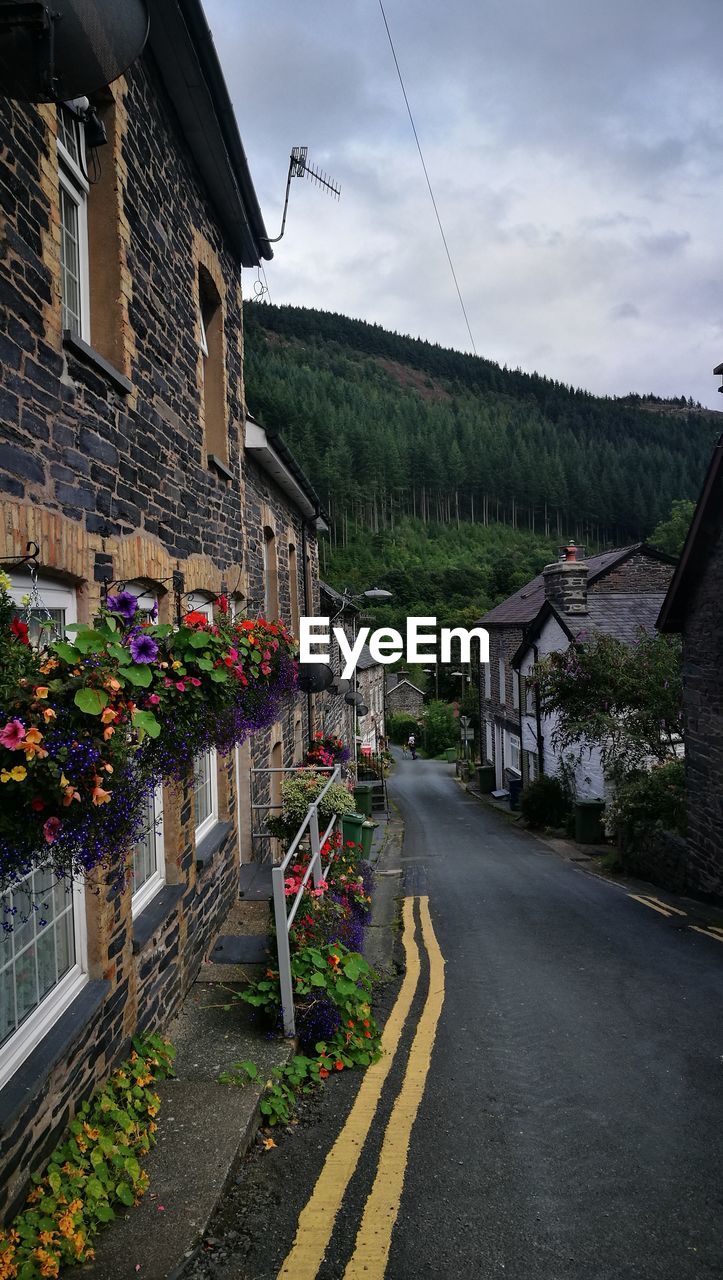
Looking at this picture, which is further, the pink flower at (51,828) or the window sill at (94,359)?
the window sill at (94,359)

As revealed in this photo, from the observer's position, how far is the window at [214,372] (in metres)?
8.28

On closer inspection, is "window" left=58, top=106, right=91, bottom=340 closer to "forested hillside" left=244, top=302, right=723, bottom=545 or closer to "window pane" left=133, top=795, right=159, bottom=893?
"window pane" left=133, top=795, right=159, bottom=893

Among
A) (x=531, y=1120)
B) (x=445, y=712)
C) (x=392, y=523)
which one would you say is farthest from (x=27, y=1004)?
(x=392, y=523)

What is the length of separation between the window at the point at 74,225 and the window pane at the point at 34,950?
10.8 ft

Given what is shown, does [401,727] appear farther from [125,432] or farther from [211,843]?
[125,432]

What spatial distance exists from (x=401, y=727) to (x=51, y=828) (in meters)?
69.0

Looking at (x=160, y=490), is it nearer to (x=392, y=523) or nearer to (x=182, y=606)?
(x=182, y=606)

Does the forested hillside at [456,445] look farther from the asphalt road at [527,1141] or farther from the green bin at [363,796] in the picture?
the asphalt road at [527,1141]

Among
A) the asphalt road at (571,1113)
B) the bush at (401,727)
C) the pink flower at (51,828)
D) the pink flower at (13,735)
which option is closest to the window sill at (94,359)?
the pink flower at (13,735)

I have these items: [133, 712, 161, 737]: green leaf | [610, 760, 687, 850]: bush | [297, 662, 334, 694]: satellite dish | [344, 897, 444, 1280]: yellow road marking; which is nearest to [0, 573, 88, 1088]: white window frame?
[133, 712, 161, 737]: green leaf

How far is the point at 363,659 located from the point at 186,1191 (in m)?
37.7

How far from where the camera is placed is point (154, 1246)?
330cm

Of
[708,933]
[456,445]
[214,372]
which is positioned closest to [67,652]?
[214,372]

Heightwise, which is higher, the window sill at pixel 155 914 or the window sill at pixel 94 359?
the window sill at pixel 94 359
